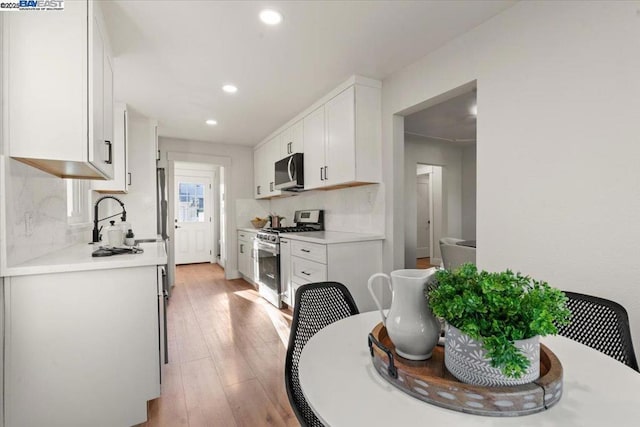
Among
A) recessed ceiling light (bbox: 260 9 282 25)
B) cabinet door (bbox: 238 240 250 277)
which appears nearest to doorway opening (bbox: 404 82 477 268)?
cabinet door (bbox: 238 240 250 277)

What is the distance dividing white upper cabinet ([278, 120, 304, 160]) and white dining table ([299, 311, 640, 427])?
10.4 ft

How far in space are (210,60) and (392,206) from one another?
1994 mm

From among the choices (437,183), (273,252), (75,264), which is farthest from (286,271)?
(437,183)

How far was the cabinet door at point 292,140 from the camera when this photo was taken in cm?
373

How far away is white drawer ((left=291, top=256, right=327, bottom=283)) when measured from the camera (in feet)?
9.01

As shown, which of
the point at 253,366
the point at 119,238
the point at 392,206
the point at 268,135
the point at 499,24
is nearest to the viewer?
the point at 499,24

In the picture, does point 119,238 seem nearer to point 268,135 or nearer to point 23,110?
point 23,110

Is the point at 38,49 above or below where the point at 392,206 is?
above

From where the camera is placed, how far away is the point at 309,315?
1.22 metres

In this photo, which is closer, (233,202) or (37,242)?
(37,242)

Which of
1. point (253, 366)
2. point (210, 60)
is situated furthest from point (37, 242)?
point (210, 60)

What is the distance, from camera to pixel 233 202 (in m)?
5.33

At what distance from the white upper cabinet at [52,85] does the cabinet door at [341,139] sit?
1.93 meters

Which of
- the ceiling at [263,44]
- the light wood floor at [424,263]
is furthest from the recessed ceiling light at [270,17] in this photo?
the light wood floor at [424,263]
